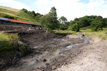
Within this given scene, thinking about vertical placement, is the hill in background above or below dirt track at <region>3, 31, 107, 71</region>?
above

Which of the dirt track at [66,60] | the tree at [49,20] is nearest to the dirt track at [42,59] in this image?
the dirt track at [66,60]

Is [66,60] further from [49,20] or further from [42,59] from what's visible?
[49,20]

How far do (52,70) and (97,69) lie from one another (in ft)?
15.5

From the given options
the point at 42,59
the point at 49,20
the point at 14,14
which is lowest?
the point at 42,59

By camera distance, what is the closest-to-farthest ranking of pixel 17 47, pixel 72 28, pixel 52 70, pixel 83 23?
→ pixel 52 70
pixel 17 47
pixel 72 28
pixel 83 23

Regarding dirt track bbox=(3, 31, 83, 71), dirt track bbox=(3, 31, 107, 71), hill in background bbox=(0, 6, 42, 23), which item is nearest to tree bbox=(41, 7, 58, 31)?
dirt track bbox=(3, 31, 83, 71)

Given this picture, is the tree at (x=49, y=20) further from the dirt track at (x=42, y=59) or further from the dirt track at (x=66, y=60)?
the dirt track at (x=66, y=60)

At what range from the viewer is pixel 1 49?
9695mm

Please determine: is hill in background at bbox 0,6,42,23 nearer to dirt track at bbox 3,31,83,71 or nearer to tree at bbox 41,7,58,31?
tree at bbox 41,7,58,31

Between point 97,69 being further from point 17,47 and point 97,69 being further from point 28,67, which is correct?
→ point 17,47

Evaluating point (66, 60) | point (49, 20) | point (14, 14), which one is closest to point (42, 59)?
point (66, 60)

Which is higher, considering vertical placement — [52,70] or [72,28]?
[72,28]

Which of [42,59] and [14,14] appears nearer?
[42,59]

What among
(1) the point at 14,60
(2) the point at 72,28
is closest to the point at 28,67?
(1) the point at 14,60
